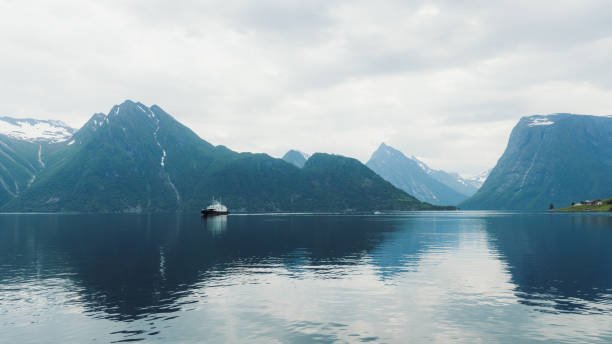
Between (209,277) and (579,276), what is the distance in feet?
171

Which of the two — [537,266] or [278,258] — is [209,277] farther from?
[537,266]

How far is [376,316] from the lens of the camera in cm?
4169

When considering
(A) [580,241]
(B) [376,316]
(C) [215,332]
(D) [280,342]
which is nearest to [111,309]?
(C) [215,332]

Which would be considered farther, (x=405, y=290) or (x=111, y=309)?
(x=405, y=290)

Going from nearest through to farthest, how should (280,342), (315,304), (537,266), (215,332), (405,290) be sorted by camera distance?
(280,342) < (215,332) < (315,304) < (405,290) < (537,266)

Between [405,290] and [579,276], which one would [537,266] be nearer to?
[579,276]

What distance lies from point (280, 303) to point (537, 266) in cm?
4836

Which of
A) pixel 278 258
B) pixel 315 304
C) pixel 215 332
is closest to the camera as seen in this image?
pixel 215 332

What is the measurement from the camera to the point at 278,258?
277 feet

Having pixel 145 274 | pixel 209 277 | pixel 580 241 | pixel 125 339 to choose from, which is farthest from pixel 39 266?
pixel 580 241

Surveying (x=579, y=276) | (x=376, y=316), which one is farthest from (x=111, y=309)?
(x=579, y=276)

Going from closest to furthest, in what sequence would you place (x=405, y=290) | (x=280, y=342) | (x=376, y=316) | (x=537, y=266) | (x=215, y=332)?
(x=280, y=342) < (x=215, y=332) < (x=376, y=316) < (x=405, y=290) < (x=537, y=266)

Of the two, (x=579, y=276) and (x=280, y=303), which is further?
(x=579, y=276)

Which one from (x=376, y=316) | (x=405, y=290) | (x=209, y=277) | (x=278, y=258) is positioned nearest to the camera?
(x=376, y=316)
